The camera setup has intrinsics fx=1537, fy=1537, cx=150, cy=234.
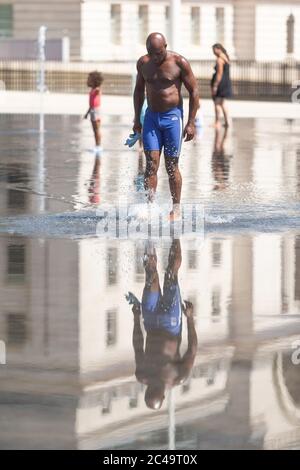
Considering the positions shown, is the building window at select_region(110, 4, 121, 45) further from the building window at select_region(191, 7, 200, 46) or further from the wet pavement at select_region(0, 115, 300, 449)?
the wet pavement at select_region(0, 115, 300, 449)

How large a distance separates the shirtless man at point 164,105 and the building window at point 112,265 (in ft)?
6.31

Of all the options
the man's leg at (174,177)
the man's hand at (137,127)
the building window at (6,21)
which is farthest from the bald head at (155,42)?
the building window at (6,21)

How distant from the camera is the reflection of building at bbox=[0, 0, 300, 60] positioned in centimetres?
6612

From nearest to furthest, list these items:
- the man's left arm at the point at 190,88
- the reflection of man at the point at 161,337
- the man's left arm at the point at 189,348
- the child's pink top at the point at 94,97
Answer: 1. the reflection of man at the point at 161,337
2. the man's left arm at the point at 189,348
3. the man's left arm at the point at 190,88
4. the child's pink top at the point at 94,97

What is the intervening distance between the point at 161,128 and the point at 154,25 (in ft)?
183

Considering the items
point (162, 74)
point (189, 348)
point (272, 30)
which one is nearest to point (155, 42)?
point (162, 74)

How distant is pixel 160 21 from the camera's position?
69312 mm

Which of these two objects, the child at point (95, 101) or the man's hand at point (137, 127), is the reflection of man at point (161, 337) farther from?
the child at point (95, 101)

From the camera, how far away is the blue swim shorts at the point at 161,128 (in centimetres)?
1381

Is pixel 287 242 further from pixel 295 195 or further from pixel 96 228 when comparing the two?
pixel 295 195

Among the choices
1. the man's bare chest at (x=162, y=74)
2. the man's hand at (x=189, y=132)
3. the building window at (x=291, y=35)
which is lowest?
the building window at (x=291, y=35)

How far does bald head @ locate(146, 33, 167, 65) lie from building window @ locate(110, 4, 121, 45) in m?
54.3

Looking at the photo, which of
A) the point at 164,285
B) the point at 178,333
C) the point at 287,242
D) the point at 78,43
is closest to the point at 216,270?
the point at 164,285

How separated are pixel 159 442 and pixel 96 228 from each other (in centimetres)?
709
